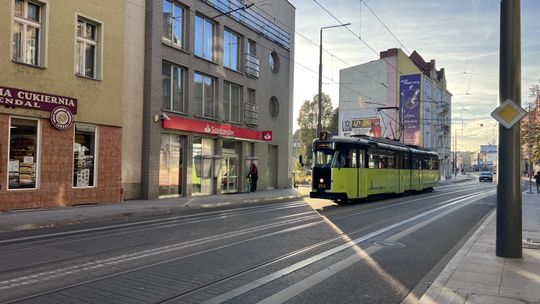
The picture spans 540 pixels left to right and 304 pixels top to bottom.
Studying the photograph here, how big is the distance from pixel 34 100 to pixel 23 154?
1.88 metres

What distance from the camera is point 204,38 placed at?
26.7 m

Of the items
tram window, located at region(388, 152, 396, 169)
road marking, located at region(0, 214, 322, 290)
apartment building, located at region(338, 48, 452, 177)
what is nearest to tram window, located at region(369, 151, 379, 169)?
tram window, located at region(388, 152, 396, 169)

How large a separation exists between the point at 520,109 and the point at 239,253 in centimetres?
565

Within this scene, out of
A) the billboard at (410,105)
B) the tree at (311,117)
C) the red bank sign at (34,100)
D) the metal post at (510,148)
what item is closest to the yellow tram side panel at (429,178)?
the billboard at (410,105)

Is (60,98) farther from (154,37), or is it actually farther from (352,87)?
(352,87)

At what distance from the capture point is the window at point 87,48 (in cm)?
1923

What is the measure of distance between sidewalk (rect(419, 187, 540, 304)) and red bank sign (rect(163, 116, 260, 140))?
A: 16.1 meters

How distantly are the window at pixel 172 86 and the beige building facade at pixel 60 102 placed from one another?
2.85 meters

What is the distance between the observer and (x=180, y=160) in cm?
2469

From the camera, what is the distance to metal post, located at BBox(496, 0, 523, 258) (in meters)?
8.72

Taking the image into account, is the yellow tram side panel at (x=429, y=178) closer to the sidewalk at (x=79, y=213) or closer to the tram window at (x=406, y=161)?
the tram window at (x=406, y=161)

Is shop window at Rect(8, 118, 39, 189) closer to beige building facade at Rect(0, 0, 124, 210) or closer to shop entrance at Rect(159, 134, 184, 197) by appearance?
beige building facade at Rect(0, 0, 124, 210)

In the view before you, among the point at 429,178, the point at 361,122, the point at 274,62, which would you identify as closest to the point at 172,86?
the point at 274,62

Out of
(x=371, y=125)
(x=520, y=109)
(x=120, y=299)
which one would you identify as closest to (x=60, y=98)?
(x=120, y=299)
